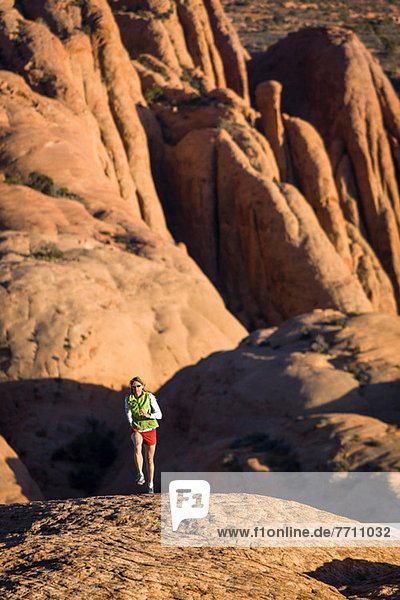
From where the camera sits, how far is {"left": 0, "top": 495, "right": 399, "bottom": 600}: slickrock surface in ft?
17.3

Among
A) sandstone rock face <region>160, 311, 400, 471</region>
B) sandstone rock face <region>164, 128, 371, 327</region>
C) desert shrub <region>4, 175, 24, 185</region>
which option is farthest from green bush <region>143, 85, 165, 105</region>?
sandstone rock face <region>160, 311, 400, 471</region>

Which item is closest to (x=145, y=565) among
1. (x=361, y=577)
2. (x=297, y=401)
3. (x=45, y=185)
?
(x=361, y=577)

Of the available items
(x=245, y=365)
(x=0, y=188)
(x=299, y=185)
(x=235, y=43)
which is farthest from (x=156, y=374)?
(x=235, y=43)

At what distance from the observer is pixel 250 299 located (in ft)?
143

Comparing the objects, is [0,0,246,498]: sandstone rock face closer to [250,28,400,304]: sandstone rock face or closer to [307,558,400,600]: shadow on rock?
[307,558,400,600]: shadow on rock

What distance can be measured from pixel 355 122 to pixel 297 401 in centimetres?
4020

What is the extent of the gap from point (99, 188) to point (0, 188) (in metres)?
5.96

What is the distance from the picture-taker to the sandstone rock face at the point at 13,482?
14879 millimetres

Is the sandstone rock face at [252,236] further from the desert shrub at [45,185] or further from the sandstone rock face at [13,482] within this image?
the sandstone rock face at [13,482]

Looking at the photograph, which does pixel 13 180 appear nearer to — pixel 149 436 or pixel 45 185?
pixel 45 185

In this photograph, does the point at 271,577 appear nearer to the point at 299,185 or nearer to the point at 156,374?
the point at 156,374

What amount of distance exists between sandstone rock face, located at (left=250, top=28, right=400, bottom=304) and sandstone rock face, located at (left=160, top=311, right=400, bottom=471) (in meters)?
29.5

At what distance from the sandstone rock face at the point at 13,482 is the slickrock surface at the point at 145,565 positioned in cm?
773

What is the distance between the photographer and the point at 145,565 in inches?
228
